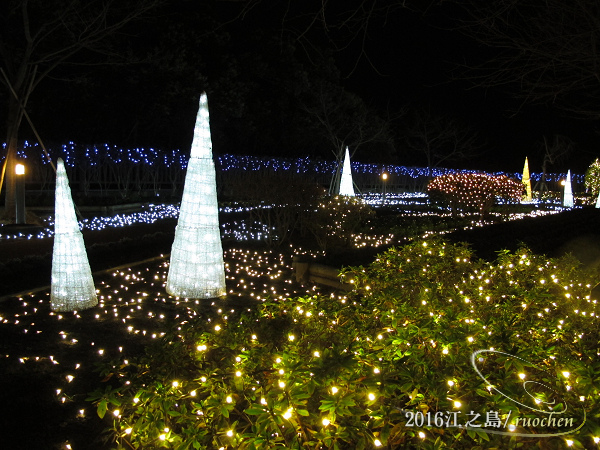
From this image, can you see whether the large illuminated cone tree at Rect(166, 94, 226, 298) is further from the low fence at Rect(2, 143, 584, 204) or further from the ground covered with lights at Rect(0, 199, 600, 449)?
the low fence at Rect(2, 143, 584, 204)

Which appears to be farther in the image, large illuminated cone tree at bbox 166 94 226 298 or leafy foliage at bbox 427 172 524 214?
leafy foliage at bbox 427 172 524 214

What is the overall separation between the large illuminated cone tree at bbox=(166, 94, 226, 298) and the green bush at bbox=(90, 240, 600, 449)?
3.24 meters

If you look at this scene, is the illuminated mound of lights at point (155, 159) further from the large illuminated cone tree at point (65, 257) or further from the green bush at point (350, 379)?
the green bush at point (350, 379)

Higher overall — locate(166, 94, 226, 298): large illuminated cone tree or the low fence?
the low fence

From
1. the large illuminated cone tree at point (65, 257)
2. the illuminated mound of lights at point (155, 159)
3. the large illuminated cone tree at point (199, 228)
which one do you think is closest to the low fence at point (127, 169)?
the illuminated mound of lights at point (155, 159)

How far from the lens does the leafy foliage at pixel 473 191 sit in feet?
62.8

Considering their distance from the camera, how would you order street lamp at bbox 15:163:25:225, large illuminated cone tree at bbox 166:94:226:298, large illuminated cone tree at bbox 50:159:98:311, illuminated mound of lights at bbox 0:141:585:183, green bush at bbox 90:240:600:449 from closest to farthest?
green bush at bbox 90:240:600:449 < large illuminated cone tree at bbox 50:159:98:311 < large illuminated cone tree at bbox 166:94:226:298 < street lamp at bbox 15:163:25:225 < illuminated mound of lights at bbox 0:141:585:183

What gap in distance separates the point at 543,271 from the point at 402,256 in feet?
5.02

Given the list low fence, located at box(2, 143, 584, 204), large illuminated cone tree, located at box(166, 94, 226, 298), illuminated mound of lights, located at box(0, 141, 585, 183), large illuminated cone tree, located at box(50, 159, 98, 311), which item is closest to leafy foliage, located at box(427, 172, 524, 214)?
Answer: low fence, located at box(2, 143, 584, 204)

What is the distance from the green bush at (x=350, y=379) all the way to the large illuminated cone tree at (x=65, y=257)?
3.51m

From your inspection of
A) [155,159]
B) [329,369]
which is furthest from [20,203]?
[329,369]

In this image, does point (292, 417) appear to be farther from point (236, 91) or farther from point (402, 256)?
point (236, 91)

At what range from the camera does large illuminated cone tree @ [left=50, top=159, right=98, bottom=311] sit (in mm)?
6094

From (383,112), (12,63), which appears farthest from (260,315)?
(383,112)
